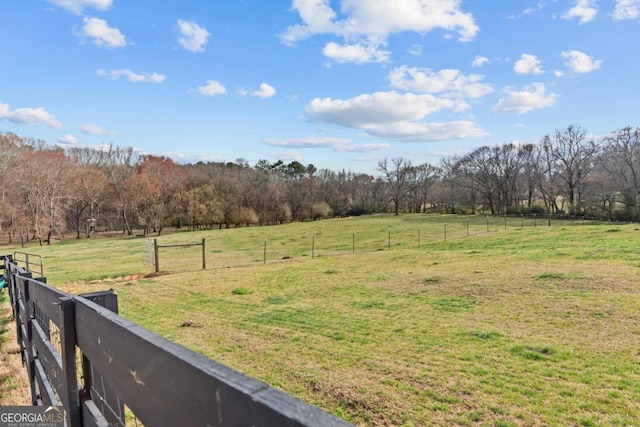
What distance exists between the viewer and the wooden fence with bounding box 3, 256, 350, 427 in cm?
64

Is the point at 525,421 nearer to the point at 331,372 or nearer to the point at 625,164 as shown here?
the point at 331,372

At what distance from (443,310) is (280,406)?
8538 mm

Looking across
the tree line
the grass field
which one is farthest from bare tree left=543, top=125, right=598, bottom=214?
the grass field

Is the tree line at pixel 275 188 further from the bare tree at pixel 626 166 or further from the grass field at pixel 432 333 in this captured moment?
the grass field at pixel 432 333

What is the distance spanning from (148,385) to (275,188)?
60.3 m

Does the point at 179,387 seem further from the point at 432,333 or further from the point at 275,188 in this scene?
the point at 275,188

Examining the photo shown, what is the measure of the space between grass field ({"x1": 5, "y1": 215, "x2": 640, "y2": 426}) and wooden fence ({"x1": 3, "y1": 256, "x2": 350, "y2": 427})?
3.03 m

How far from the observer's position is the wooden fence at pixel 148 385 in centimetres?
64

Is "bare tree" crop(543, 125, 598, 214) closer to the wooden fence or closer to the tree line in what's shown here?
the tree line

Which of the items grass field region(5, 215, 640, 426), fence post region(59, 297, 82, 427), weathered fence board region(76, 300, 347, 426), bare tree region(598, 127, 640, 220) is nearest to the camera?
weathered fence board region(76, 300, 347, 426)

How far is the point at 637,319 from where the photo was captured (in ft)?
22.2

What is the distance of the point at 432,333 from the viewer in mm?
6777

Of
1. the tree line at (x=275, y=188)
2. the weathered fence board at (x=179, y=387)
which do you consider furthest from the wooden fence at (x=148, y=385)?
the tree line at (x=275, y=188)

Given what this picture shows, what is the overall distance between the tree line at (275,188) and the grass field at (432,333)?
31400 mm
